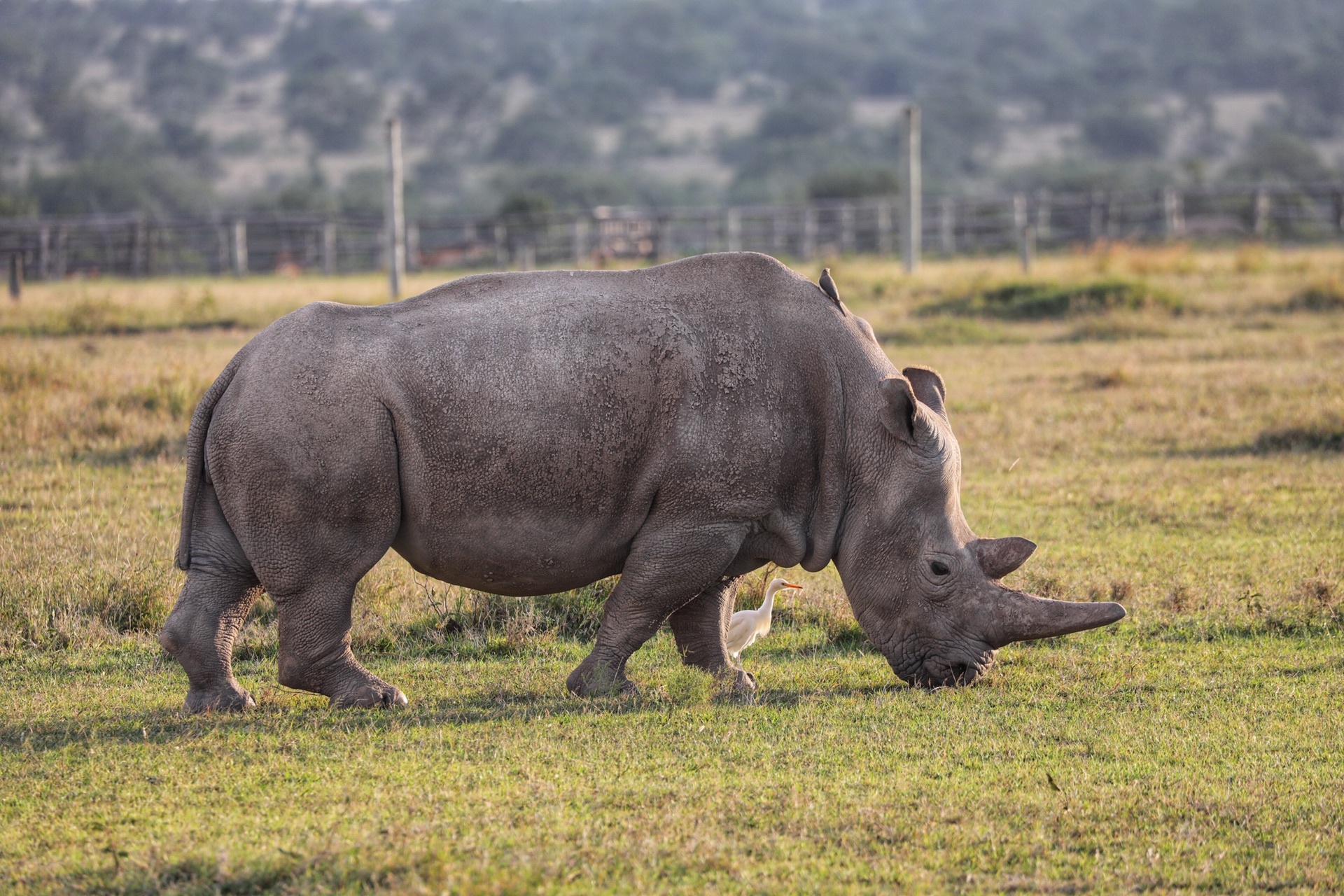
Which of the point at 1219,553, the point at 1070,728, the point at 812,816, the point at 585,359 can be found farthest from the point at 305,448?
the point at 1219,553

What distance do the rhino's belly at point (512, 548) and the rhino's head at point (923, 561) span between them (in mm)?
1023

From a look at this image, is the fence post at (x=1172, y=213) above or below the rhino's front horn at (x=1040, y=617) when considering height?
above

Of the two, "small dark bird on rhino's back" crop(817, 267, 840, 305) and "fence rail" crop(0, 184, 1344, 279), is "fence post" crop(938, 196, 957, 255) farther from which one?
"small dark bird on rhino's back" crop(817, 267, 840, 305)

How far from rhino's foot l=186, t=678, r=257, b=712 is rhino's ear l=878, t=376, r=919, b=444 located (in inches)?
111

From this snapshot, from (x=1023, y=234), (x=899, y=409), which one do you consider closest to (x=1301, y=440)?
(x=899, y=409)

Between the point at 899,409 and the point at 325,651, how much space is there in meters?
2.49

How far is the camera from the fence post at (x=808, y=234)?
36125mm

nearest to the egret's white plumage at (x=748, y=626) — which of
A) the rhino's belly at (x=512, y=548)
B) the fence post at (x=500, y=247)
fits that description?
the rhino's belly at (x=512, y=548)

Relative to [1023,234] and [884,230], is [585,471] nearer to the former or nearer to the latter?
[1023,234]

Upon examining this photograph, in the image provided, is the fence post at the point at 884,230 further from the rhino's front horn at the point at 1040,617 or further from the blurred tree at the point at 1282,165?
the rhino's front horn at the point at 1040,617

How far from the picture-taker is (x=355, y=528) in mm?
6078

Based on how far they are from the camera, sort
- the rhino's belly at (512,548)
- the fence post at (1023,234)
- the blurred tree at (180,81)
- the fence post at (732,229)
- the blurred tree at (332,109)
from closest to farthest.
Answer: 1. the rhino's belly at (512,548)
2. the fence post at (1023,234)
3. the fence post at (732,229)
4. the blurred tree at (332,109)
5. the blurred tree at (180,81)

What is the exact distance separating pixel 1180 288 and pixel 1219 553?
12919 millimetres

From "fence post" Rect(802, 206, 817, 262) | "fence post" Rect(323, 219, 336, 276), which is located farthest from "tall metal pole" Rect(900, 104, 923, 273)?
"fence post" Rect(323, 219, 336, 276)
